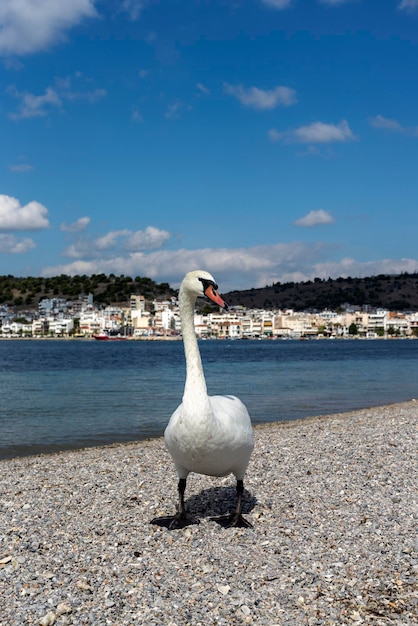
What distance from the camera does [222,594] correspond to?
5.05 m

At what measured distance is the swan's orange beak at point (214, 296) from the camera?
6254mm

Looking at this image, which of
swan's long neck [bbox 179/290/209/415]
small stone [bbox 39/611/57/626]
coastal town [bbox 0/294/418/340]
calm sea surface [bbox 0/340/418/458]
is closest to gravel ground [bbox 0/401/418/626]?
small stone [bbox 39/611/57/626]

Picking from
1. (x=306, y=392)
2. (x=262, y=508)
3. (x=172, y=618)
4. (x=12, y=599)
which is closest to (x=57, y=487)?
(x=262, y=508)

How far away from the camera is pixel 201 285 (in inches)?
255

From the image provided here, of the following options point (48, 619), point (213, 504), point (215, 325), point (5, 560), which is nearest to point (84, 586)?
point (48, 619)

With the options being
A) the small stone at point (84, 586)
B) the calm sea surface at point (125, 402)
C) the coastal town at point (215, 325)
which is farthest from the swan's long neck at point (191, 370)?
the coastal town at point (215, 325)

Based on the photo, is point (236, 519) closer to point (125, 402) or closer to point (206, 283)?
point (206, 283)

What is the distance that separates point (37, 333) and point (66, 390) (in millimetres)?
166953

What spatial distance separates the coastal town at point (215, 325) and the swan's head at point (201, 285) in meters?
172

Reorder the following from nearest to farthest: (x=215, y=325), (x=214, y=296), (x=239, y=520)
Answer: (x=214, y=296)
(x=239, y=520)
(x=215, y=325)

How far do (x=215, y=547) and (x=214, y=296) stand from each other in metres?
2.31

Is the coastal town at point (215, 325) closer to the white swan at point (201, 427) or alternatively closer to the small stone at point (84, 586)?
the white swan at point (201, 427)

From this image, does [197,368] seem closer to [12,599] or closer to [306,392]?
[12,599]

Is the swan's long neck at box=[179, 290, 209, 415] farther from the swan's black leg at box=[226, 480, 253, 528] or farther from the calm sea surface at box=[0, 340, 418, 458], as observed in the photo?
the calm sea surface at box=[0, 340, 418, 458]
